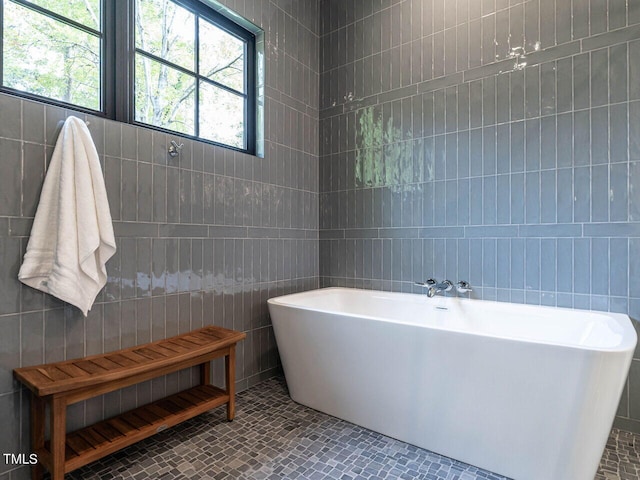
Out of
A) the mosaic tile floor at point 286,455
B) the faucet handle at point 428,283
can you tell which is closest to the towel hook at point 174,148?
the mosaic tile floor at point 286,455

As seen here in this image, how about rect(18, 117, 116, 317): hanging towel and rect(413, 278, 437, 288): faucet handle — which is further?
rect(413, 278, 437, 288): faucet handle

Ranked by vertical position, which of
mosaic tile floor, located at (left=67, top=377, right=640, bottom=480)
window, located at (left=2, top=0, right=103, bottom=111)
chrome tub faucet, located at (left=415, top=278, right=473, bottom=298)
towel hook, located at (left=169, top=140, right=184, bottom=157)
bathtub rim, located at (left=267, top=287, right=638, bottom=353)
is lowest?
mosaic tile floor, located at (left=67, top=377, right=640, bottom=480)

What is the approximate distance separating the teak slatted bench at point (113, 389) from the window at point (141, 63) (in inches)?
48.1

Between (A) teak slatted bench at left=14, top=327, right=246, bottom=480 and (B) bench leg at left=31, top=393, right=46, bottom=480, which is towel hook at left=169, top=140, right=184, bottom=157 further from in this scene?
(B) bench leg at left=31, top=393, right=46, bottom=480

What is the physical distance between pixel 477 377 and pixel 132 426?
159cm

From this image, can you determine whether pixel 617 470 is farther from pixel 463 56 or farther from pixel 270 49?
pixel 270 49

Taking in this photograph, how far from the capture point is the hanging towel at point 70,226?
1.47 metres

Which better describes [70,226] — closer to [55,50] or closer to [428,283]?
[55,50]

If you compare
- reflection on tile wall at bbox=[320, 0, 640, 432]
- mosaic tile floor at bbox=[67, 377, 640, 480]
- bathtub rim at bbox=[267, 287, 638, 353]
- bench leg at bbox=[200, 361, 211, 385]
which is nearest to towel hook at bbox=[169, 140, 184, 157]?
bathtub rim at bbox=[267, 287, 638, 353]

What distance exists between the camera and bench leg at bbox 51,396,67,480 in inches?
51.7

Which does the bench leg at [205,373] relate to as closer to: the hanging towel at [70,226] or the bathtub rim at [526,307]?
the bathtub rim at [526,307]

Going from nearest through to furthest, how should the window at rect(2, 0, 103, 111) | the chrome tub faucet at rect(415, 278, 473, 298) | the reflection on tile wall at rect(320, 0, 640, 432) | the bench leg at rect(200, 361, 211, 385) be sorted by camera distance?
the window at rect(2, 0, 103, 111), the reflection on tile wall at rect(320, 0, 640, 432), the bench leg at rect(200, 361, 211, 385), the chrome tub faucet at rect(415, 278, 473, 298)

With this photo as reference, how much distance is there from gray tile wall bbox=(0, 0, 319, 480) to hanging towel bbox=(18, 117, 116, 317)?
0.06 metres

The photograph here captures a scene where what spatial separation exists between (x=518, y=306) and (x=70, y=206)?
93.6 inches
